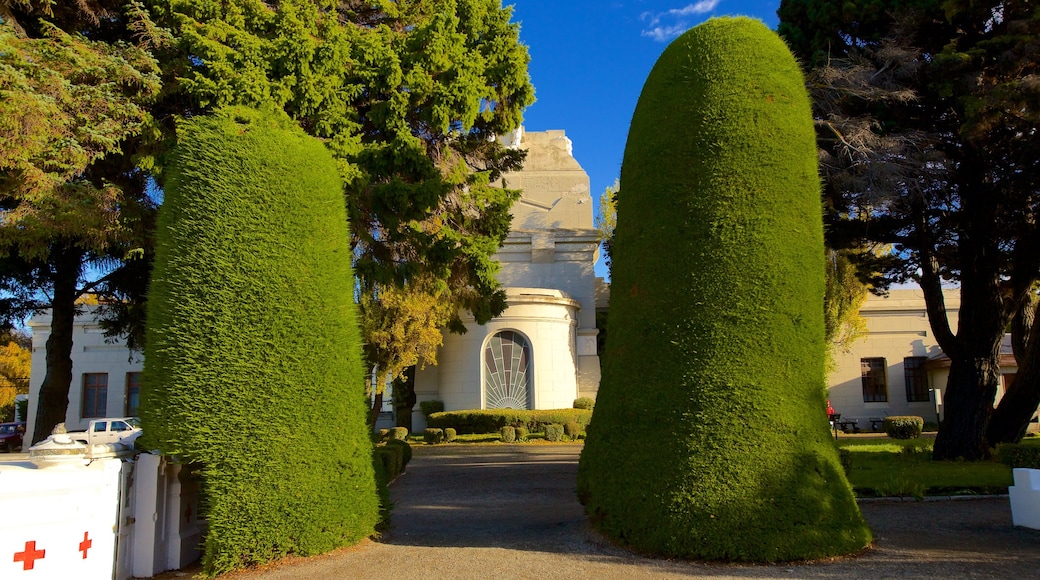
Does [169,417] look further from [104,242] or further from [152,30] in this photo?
[152,30]

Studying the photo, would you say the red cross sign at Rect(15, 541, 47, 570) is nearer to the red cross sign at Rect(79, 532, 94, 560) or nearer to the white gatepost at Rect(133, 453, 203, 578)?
the red cross sign at Rect(79, 532, 94, 560)

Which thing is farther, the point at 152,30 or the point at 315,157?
the point at 152,30

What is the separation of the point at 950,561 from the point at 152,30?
43.3ft

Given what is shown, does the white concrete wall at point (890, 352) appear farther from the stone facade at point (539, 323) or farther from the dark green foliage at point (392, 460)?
the dark green foliage at point (392, 460)

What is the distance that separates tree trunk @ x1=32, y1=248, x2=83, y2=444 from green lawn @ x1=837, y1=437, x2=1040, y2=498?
1570 centimetres

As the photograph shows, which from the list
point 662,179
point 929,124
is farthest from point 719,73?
point 929,124

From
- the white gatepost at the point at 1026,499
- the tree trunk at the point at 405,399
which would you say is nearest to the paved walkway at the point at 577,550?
the white gatepost at the point at 1026,499

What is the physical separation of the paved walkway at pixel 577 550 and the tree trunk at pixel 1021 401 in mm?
5566

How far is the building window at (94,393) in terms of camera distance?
32.7 metres

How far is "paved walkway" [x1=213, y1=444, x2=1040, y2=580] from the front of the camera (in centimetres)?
605

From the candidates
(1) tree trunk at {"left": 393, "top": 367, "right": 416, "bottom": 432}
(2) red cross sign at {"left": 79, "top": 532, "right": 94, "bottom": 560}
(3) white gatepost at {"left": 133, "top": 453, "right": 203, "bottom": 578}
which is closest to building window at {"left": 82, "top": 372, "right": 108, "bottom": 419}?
(1) tree trunk at {"left": 393, "top": 367, "right": 416, "bottom": 432}

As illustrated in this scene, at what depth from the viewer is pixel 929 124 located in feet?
46.0

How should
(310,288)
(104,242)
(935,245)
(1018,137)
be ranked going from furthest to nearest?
(935,245) → (1018,137) → (104,242) → (310,288)

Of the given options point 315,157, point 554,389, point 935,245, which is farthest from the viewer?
point 554,389
